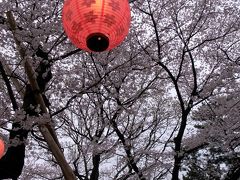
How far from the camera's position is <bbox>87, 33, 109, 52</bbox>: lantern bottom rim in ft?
11.1

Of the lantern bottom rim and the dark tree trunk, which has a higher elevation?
the dark tree trunk

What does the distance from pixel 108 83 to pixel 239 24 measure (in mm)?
4934

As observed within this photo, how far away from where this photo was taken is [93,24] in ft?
11.3

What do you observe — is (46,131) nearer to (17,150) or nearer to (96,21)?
(17,150)

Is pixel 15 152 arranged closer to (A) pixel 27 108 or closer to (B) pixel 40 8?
(A) pixel 27 108

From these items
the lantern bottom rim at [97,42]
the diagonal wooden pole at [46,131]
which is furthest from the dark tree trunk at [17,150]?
the lantern bottom rim at [97,42]

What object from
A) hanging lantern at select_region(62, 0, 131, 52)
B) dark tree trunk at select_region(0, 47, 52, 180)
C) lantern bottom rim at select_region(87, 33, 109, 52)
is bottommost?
lantern bottom rim at select_region(87, 33, 109, 52)

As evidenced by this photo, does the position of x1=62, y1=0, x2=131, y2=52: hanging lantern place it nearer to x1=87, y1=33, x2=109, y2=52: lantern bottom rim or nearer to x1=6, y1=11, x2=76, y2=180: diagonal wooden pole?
x1=87, y1=33, x2=109, y2=52: lantern bottom rim

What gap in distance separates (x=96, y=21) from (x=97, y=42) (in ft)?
0.75

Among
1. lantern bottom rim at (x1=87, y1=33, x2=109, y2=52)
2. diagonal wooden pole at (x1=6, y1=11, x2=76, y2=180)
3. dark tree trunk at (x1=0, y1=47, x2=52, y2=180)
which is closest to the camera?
lantern bottom rim at (x1=87, y1=33, x2=109, y2=52)

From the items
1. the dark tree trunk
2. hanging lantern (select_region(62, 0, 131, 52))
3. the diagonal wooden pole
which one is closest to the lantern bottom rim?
hanging lantern (select_region(62, 0, 131, 52))

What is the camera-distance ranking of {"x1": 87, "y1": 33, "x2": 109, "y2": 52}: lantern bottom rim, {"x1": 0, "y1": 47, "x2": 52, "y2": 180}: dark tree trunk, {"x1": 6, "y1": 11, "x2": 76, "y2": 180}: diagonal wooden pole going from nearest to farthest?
{"x1": 87, "y1": 33, "x2": 109, "y2": 52}: lantern bottom rim
{"x1": 6, "y1": 11, "x2": 76, "y2": 180}: diagonal wooden pole
{"x1": 0, "y1": 47, "x2": 52, "y2": 180}: dark tree trunk

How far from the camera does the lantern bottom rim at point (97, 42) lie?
3.37 metres

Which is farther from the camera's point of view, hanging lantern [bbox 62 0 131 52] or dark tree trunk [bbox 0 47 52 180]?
dark tree trunk [bbox 0 47 52 180]
